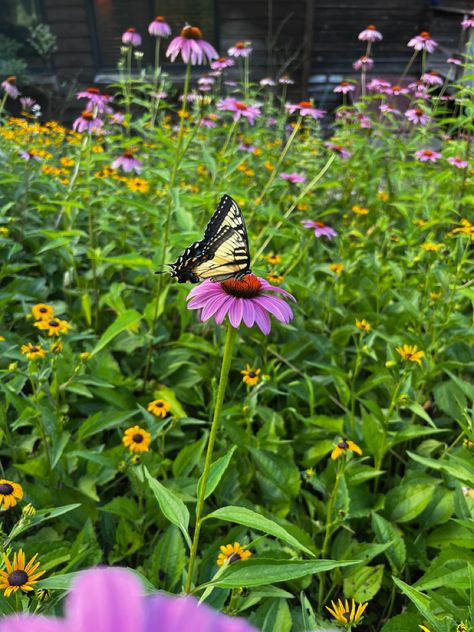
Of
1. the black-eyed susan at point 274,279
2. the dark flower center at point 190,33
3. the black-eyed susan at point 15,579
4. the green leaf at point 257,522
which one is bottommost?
the black-eyed susan at point 15,579

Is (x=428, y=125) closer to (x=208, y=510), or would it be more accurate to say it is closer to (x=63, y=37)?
(x=208, y=510)

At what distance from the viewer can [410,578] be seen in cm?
128

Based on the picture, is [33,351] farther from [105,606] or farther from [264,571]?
[105,606]

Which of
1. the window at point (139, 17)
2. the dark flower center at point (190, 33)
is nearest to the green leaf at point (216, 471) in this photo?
the dark flower center at point (190, 33)

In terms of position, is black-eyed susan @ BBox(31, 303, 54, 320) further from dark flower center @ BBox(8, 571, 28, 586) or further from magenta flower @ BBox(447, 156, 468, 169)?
magenta flower @ BBox(447, 156, 468, 169)

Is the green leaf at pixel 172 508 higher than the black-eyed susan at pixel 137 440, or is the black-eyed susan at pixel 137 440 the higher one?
the green leaf at pixel 172 508

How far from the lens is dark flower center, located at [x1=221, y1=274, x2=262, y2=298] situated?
87 centimetres

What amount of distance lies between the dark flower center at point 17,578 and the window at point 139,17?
724 cm

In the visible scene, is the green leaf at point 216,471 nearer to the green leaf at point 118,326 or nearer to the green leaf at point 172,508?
the green leaf at point 172,508

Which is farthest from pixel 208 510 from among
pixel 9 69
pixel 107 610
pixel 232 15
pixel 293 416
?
pixel 232 15

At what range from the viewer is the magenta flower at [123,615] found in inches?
6.5

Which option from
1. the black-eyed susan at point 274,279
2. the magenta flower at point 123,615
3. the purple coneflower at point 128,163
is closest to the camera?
the magenta flower at point 123,615

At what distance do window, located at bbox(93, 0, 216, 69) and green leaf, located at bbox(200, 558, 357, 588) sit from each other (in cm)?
727

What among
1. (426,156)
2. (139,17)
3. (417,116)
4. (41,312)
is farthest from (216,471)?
(139,17)
